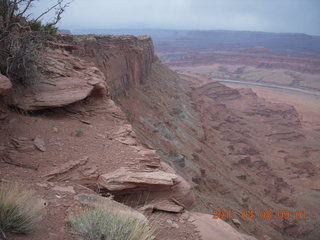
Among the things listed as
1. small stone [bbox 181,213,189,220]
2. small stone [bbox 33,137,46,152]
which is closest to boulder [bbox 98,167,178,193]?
small stone [bbox 181,213,189,220]

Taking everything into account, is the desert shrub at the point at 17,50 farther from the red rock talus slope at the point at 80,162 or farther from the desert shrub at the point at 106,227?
the desert shrub at the point at 106,227

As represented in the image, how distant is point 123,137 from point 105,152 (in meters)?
1.10

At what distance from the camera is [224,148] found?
22.9m

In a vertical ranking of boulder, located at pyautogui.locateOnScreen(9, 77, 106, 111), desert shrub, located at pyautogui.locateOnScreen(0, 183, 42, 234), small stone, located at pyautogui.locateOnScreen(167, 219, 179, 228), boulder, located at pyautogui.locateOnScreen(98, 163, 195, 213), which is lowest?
small stone, located at pyautogui.locateOnScreen(167, 219, 179, 228)

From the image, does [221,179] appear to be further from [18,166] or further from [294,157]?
[18,166]

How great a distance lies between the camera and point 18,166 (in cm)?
524

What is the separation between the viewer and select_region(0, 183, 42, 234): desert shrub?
3.38 meters

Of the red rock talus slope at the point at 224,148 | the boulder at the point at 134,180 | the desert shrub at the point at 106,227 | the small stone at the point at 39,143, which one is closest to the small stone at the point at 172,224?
the boulder at the point at 134,180

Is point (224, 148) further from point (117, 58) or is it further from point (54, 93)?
point (54, 93)

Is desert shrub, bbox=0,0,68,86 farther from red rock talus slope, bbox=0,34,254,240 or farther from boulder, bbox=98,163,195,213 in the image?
boulder, bbox=98,163,195,213

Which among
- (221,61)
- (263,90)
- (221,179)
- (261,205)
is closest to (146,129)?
(221,179)

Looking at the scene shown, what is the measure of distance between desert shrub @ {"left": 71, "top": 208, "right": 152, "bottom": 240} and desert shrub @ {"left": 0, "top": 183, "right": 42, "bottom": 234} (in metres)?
0.56

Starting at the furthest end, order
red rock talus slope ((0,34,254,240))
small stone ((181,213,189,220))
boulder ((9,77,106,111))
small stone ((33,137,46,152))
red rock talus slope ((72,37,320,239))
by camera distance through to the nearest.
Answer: red rock talus slope ((72,37,320,239)) < boulder ((9,77,106,111)) < small stone ((33,137,46,152)) < small stone ((181,213,189,220)) < red rock talus slope ((0,34,254,240))

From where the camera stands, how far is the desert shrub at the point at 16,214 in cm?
338
